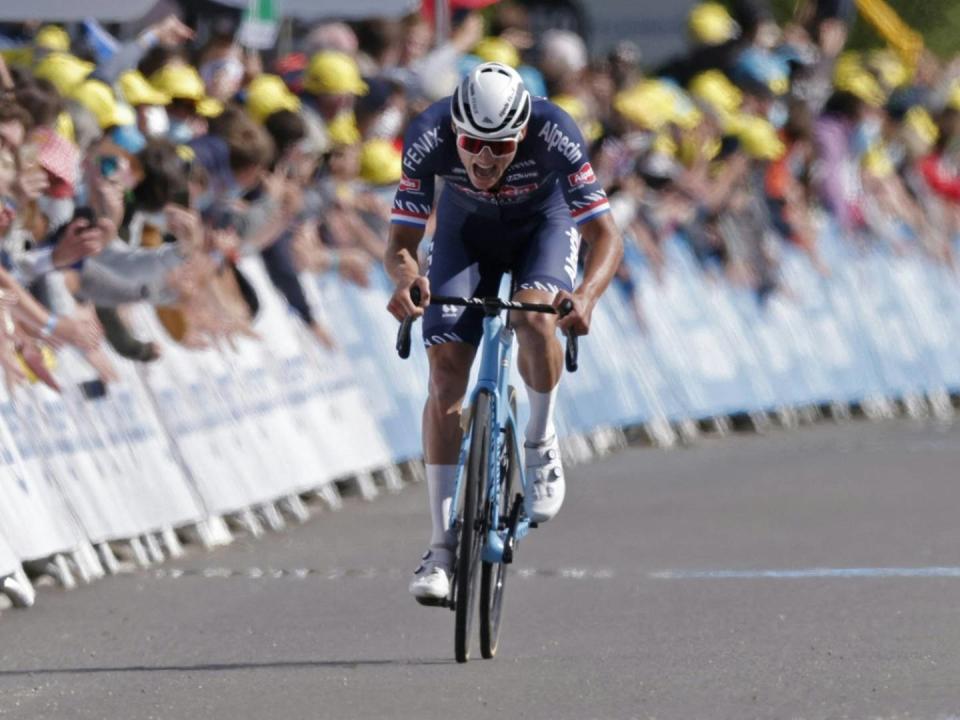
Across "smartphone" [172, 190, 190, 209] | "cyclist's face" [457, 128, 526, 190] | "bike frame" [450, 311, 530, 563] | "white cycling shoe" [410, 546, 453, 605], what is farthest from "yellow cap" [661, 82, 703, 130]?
"white cycling shoe" [410, 546, 453, 605]

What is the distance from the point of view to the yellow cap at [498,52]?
19.4 meters

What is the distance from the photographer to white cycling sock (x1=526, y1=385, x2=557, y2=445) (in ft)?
30.4

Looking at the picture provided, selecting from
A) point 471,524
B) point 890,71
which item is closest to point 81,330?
point 471,524

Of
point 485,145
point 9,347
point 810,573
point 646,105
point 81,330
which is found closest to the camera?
point 485,145

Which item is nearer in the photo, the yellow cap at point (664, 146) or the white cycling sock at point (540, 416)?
the white cycling sock at point (540, 416)

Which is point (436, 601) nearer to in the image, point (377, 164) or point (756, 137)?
point (377, 164)

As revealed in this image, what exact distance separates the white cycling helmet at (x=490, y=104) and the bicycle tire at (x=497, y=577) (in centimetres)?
105

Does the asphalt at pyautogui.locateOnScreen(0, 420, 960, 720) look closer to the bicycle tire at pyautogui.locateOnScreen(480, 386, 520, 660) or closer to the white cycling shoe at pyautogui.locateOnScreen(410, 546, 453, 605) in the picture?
the bicycle tire at pyautogui.locateOnScreen(480, 386, 520, 660)

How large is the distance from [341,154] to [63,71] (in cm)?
267

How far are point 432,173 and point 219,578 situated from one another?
3.07 meters

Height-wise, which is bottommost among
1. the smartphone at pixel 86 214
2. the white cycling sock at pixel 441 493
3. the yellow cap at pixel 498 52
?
the yellow cap at pixel 498 52

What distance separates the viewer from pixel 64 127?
11766 millimetres

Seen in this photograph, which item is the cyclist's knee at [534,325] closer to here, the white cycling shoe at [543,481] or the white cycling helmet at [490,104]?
the white cycling shoe at [543,481]

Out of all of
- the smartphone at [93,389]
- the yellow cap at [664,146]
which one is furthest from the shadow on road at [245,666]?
the yellow cap at [664,146]
